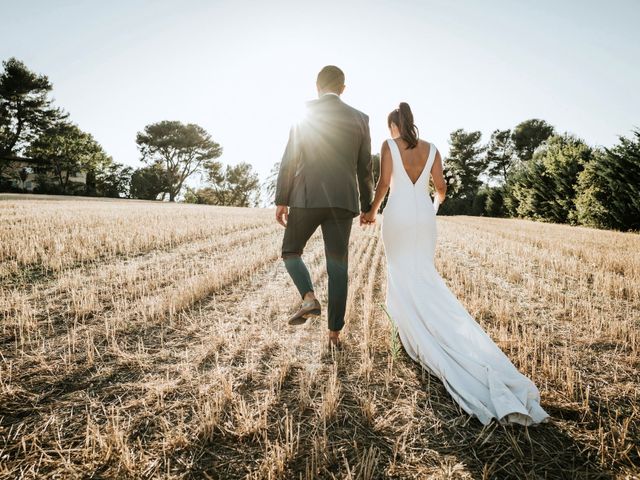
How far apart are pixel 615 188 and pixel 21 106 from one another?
55383 millimetres

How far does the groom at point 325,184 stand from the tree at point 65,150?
1932 inches

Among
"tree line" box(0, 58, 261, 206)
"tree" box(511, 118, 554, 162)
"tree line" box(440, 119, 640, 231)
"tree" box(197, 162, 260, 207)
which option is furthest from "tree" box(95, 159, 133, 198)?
"tree" box(511, 118, 554, 162)

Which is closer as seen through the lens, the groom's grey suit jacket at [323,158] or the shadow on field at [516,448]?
the shadow on field at [516,448]

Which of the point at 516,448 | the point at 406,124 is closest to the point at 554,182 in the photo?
the point at 406,124

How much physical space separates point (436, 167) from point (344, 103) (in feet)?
3.87

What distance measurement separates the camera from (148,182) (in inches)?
2039

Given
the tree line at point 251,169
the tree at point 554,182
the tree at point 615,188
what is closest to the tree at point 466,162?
the tree line at point 251,169

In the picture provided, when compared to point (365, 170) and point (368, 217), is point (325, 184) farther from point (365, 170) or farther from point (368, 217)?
point (368, 217)

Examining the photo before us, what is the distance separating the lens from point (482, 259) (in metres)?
8.27

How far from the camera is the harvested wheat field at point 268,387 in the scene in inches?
67.6

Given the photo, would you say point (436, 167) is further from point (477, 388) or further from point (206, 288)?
point (206, 288)

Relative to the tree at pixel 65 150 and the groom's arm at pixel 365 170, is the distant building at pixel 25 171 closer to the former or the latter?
the tree at pixel 65 150

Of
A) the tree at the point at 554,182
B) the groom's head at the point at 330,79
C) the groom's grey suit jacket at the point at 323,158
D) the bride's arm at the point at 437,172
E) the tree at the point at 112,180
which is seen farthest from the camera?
the tree at the point at 112,180

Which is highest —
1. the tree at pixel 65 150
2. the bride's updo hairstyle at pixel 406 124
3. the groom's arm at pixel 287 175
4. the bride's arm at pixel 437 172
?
the tree at pixel 65 150
